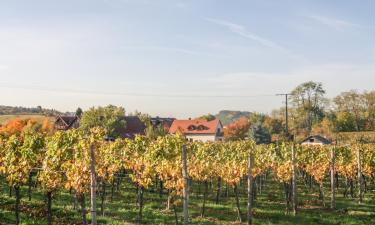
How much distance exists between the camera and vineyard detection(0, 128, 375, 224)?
18312 mm

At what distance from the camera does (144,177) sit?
68.9 ft

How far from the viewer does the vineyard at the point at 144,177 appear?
60.1ft

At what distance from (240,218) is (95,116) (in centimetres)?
5680

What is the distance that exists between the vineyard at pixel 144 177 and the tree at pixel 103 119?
3934cm

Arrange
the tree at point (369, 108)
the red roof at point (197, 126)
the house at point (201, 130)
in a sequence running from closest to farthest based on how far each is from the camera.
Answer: the house at point (201, 130) → the red roof at point (197, 126) → the tree at point (369, 108)

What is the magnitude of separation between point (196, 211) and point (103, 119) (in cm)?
5385

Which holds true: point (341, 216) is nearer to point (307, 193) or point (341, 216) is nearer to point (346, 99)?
point (307, 193)

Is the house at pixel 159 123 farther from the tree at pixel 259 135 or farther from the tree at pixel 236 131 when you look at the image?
the tree at pixel 259 135

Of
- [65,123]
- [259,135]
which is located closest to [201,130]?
[259,135]

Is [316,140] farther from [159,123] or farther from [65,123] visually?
[65,123]

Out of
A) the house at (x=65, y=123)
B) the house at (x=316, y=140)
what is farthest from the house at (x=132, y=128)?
the house at (x=316, y=140)

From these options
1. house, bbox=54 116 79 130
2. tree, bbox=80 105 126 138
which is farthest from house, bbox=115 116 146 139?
house, bbox=54 116 79 130

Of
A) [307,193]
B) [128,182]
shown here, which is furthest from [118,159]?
[307,193]

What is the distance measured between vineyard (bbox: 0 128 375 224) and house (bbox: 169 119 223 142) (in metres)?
67.9
